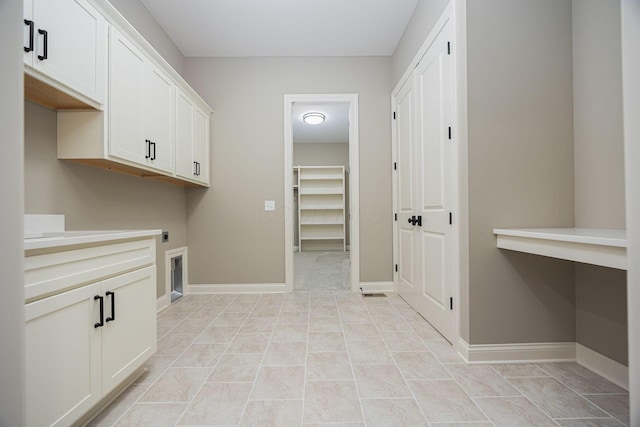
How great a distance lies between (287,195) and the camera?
3.43 meters

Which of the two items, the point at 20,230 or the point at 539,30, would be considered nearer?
the point at 20,230

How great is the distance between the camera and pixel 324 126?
20.4ft

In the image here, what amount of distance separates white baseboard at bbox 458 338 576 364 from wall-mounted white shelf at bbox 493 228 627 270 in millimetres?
647

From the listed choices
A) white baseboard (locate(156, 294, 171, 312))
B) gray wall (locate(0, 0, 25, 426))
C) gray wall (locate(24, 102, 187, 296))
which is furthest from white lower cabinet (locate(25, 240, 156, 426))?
white baseboard (locate(156, 294, 171, 312))

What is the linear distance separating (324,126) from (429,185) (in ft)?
14.0

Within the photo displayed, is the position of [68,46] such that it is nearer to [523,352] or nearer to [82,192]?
[82,192]

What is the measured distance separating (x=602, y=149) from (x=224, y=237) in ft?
11.1

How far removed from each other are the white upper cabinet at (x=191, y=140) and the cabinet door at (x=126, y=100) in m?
0.60

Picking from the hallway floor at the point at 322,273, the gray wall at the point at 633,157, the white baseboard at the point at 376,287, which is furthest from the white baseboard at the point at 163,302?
the gray wall at the point at 633,157

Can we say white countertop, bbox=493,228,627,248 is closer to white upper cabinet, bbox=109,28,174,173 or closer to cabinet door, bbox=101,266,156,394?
cabinet door, bbox=101,266,156,394

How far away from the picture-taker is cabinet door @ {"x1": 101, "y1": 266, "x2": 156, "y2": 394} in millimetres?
1300

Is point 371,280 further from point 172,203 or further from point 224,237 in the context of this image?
point 172,203

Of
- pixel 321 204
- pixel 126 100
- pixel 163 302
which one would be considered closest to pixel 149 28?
pixel 126 100

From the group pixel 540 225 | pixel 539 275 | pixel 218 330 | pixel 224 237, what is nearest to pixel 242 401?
pixel 218 330
